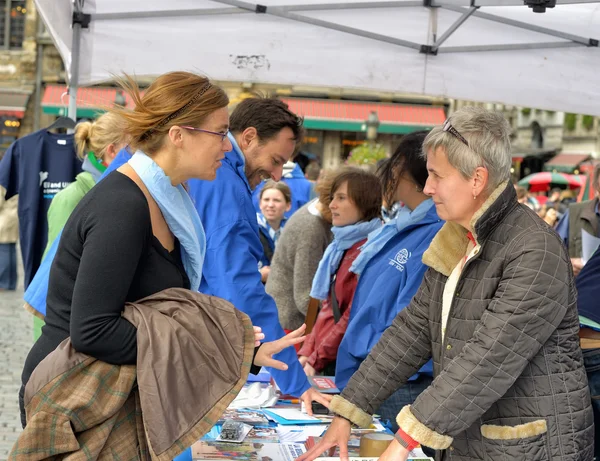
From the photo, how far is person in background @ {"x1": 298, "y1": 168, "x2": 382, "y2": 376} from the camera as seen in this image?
4.58m

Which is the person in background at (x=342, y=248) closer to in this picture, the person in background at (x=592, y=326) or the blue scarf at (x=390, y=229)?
Result: the blue scarf at (x=390, y=229)

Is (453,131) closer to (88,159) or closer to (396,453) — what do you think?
(396,453)

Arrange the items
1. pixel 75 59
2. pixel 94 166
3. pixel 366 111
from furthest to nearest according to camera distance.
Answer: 1. pixel 366 111
2. pixel 75 59
3. pixel 94 166

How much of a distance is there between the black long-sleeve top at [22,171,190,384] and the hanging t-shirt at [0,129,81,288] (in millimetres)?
4062

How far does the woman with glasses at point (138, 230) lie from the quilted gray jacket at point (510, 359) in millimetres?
517

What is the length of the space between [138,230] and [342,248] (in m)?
2.60

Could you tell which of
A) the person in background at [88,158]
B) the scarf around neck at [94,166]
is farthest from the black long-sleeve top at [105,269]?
the scarf around neck at [94,166]

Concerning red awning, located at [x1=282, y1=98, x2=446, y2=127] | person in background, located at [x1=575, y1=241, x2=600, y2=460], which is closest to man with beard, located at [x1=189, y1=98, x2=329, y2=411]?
person in background, located at [x1=575, y1=241, x2=600, y2=460]

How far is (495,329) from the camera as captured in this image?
2.30 metres

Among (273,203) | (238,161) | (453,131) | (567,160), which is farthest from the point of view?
(567,160)

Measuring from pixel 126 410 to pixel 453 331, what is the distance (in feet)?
3.01

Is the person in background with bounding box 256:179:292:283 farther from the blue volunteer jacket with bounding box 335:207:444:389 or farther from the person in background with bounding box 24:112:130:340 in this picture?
the blue volunteer jacket with bounding box 335:207:444:389

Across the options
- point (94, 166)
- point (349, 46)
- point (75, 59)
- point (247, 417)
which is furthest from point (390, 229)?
point (75, 59)

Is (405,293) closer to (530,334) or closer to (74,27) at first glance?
(530,334)
